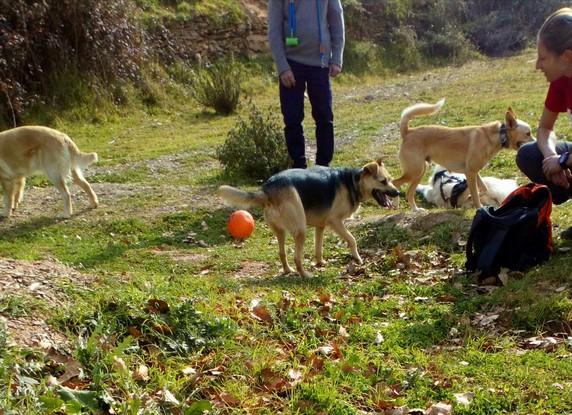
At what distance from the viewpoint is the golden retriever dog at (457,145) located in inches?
289

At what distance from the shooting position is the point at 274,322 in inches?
160

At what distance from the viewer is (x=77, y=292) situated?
3875 millimetres

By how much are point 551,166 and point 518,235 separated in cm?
61

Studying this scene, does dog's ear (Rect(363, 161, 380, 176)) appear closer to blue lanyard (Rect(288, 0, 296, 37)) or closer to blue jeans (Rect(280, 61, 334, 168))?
blue jeans (Rect(280, 61, 334, 168))

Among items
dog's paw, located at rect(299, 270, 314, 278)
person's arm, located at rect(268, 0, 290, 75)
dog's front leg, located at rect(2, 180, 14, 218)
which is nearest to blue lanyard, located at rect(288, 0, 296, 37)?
person's arm, located at rect(268, 0, 290, 75)

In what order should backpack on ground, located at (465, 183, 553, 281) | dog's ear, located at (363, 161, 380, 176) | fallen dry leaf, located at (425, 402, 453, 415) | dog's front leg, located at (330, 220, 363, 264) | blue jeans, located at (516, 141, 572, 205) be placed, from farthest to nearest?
dog's ear, located at (363, 161, 380, 176) < dog's front leg, located at (330, 220, 363, 264) < blue jeans, located at (516, 141, 572, 205) < backpack on ground, located at (465, 183, 553, 281) < fallen dry leaf, located at (425, 402, 453, 415)

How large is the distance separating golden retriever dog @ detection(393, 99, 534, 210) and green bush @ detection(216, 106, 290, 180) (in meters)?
2.09

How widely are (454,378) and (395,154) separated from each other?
23.8ft

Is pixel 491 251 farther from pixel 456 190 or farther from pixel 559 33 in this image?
pixel 456 190

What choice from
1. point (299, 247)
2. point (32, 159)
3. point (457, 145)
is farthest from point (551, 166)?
point (32, 159)

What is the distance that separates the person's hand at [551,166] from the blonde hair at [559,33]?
0.91 m

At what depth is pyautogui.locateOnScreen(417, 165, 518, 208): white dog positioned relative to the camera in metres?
7.59

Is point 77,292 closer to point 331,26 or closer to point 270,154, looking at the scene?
point 331,26

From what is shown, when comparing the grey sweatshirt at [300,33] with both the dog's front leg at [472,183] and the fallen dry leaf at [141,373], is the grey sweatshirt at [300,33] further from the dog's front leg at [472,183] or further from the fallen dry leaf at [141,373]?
the fallen dry leaf at [141,373]
